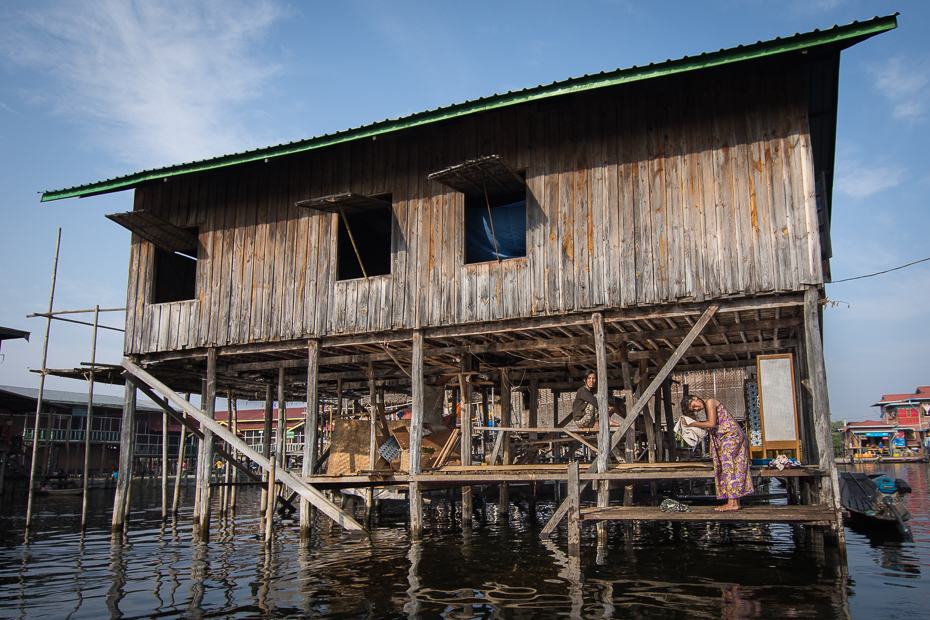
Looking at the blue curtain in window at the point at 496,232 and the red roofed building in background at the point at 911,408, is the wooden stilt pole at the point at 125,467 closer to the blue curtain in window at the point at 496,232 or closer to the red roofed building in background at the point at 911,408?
the blue curtain in window at the point at 496,232

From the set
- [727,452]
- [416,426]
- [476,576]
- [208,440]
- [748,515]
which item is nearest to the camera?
[748,515]

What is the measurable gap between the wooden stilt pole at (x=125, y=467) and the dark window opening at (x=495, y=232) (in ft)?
28.5

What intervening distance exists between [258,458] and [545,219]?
7582 mm

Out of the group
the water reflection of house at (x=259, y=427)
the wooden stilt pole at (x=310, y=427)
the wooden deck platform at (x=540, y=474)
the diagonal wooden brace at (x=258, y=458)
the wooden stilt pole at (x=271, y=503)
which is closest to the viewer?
the wooden deck platform at (x=540, y=474)

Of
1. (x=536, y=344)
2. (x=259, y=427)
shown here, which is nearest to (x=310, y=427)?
(x=536, y=344)

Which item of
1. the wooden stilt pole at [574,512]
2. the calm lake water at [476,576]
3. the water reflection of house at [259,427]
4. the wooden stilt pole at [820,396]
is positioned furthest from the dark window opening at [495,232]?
the water reflection of house at [259,427]

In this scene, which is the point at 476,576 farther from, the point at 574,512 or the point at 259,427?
the point at 259,427

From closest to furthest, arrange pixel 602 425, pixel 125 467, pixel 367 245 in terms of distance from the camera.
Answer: pixel 602 425 → pixel 125 467 → pixel 367 245

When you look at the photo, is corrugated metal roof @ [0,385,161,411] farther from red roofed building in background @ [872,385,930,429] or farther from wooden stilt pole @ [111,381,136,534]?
red roofed building in background @ [872,385,930,429]

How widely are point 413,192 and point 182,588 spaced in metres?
7.94

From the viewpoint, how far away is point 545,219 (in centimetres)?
1205

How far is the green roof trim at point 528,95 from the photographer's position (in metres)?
9.48

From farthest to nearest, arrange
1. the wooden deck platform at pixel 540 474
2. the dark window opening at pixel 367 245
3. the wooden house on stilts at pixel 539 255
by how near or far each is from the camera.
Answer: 1. the dark window opening at pixel 367 245
2. the wooden house on stilts at pixel 539 255
3. the wooden deck platform at pixel 540 474

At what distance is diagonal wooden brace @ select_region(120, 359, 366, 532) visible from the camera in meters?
12.1
